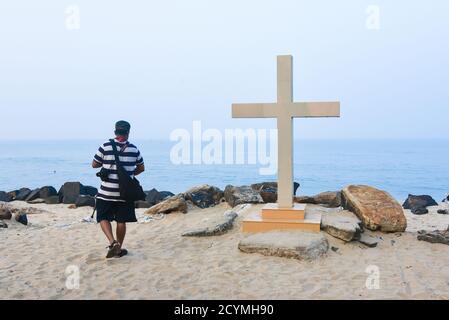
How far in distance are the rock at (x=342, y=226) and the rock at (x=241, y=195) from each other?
83.2 inches

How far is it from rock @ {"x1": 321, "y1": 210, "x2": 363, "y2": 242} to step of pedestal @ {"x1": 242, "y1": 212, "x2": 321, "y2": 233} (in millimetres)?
137

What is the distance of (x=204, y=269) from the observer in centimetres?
586

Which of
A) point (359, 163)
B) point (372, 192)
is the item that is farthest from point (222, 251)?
point (359, 163)

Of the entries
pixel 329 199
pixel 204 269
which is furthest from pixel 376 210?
pixel 204 269

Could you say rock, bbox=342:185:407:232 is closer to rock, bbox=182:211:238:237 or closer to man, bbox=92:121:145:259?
rock, bbox=182:211:238:237

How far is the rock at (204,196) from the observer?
10.0m

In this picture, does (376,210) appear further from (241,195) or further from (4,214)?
(4,214)

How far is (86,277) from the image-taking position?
217 inches

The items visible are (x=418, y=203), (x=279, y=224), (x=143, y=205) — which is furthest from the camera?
(x=143, y=205)

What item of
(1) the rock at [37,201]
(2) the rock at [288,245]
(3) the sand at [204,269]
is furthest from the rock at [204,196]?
(1) the rock at [37,201]

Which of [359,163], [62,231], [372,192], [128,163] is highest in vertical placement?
[128,163]

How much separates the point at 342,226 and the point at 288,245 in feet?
3.89
